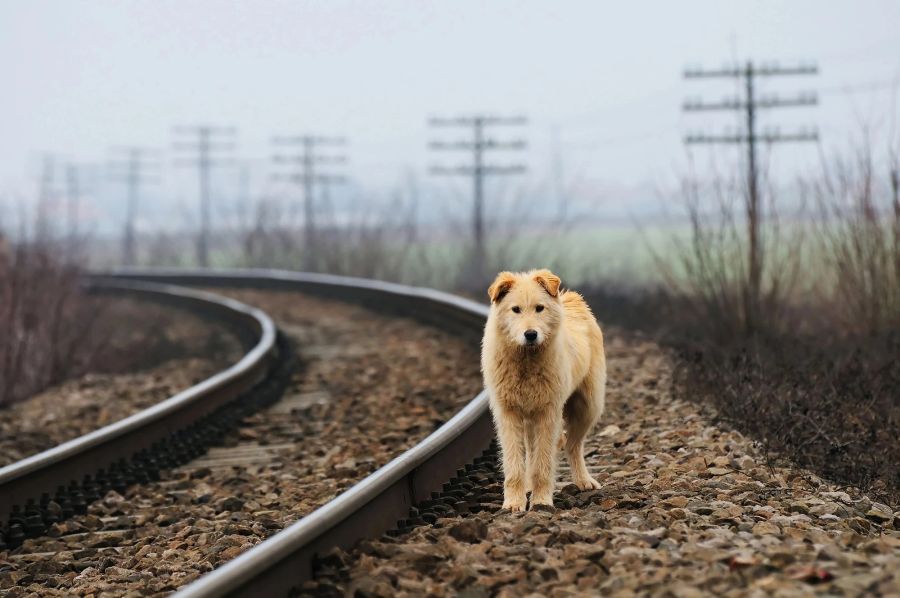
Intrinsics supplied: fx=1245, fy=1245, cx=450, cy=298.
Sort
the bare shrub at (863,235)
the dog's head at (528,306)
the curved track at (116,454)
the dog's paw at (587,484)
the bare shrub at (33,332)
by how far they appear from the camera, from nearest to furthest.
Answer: the dog's head at (528,306), the dog's paw at (587,484), the curved track at (116,454), the bare shrub at (863,235), the bare shrub at (33,332)

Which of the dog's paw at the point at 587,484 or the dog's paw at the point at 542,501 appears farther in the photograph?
the dog's paw at the point at 587,484

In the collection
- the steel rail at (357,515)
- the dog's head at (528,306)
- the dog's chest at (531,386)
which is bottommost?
the steel rail at (357,515)

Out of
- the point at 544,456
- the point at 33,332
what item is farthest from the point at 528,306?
the point at 33,332

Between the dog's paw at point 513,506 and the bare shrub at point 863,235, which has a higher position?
the bare shrub at point 863,235

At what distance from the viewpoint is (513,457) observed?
602cm

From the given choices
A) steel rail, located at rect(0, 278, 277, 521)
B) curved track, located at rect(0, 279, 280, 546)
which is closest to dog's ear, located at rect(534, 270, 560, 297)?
curved track, located at rect(0, 279, 280, 546)

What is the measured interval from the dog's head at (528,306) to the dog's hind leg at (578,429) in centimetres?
77

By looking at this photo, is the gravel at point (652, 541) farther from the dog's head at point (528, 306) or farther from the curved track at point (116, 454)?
the curved track at point (116, 454)

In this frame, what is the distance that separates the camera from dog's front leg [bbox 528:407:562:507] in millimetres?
5992

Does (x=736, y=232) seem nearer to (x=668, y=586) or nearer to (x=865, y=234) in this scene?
(x=865, y=234)

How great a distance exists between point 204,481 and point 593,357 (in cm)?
325

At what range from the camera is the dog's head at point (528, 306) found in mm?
5756

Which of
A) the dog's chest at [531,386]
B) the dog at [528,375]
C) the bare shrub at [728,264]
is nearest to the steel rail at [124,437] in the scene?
the dog at [528,375]

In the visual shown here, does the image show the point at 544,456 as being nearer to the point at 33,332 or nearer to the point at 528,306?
the point at 528,306
